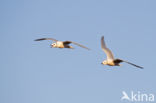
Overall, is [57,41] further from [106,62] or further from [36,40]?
[106,62]

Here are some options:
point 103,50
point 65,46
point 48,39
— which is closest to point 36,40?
point 48,39

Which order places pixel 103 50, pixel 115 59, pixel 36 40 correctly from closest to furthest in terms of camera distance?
pixel 115 59, pixel 103 50, pixel 36 40

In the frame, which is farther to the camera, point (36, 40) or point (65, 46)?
point (36, 40)

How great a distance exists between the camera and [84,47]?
32750 millimetres

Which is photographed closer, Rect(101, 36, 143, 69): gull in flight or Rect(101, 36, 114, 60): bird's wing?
Rect(101, 36, 143, 69): gull in flight

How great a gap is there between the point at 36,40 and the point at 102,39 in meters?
6.21

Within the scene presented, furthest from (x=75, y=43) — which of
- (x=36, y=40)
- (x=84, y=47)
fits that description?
(x=36, y=40)

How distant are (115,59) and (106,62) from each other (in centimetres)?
134

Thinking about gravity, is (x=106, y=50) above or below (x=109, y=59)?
above

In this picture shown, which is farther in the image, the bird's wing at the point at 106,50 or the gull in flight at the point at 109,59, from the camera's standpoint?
Answer: the bird's wing at the point at 106,50

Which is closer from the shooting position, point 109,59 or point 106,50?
point 109,59

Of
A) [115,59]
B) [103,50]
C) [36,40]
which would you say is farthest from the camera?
[36,40]

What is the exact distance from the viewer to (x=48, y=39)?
40.9 m

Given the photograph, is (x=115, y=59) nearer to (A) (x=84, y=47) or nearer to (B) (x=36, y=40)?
(A) (x=84, y=47)
